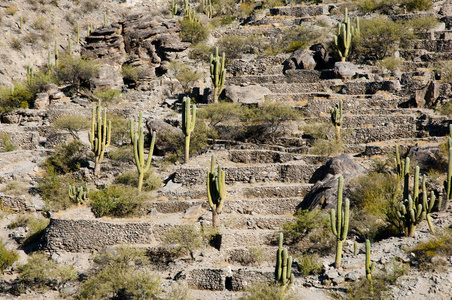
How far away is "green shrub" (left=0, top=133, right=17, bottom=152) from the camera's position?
96.5ft

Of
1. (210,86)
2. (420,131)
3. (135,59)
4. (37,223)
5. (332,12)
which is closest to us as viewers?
(37,223)

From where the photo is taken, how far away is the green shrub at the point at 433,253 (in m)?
16.6

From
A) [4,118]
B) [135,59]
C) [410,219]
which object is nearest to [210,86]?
[135,59]

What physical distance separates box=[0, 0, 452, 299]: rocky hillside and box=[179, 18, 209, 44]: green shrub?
0.59 ft

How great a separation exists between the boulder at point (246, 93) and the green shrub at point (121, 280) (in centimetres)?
1462

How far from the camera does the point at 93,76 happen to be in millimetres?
37375

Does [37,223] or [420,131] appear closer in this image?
[37,223]

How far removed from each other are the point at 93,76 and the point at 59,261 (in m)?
19.2

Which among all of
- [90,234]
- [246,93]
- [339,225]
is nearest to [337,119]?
[246,93]

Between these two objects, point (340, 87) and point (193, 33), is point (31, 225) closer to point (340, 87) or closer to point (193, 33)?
point (340, 87)

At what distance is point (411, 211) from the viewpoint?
Result: 17844mm

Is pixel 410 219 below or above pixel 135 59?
below

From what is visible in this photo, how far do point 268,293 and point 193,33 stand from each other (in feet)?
98.1

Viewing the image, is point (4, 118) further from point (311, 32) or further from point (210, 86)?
point (311, 32)
